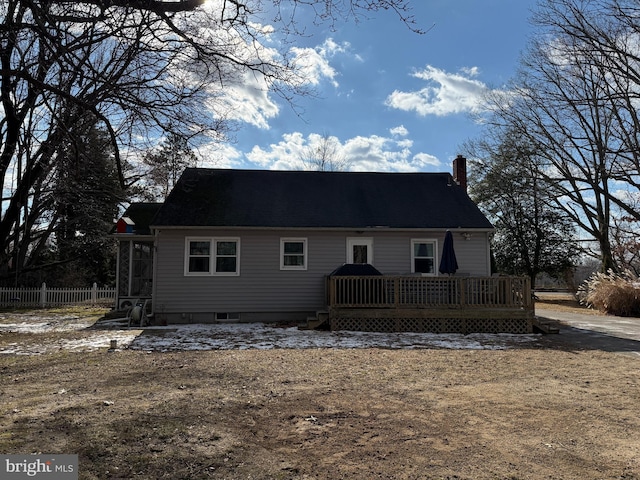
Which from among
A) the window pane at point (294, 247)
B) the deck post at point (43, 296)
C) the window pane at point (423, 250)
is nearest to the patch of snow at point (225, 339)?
the window pane at point (294, 247)

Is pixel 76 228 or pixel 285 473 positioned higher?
pixel 76 228

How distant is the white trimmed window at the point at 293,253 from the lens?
44.8 ft

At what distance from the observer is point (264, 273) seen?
44.4 feet

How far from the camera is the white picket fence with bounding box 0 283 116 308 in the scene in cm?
2009

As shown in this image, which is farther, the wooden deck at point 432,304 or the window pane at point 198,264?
the window pane at point 198,264

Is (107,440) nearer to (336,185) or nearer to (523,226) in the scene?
(336,185)

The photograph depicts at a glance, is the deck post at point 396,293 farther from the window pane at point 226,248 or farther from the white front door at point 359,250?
the window pane at point 226,248

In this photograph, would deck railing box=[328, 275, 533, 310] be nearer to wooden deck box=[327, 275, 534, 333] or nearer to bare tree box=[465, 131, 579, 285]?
wooden deck box=[327, 275, 534, 333]

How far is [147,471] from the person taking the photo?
3.17 meters

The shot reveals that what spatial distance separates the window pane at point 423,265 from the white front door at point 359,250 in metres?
1.55

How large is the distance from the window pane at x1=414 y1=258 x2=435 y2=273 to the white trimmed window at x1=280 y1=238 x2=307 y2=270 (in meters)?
3.69

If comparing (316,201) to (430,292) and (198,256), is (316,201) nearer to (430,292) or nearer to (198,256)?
(198,256)

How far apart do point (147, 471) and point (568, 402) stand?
4767mm

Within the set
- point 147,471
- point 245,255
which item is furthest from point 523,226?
point 147,471
